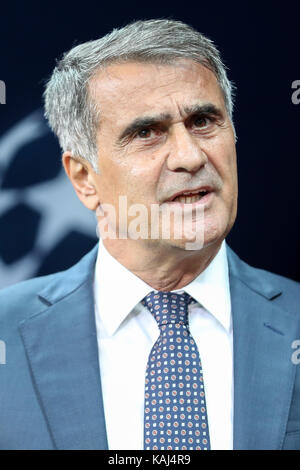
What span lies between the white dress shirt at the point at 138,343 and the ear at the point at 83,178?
0.15m

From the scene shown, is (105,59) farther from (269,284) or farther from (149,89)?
(269,284)

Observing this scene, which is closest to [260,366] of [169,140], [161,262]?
[161,262]

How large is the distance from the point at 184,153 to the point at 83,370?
553 mm

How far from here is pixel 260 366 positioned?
1546 millimetres

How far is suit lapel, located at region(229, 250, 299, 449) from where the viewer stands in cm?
148

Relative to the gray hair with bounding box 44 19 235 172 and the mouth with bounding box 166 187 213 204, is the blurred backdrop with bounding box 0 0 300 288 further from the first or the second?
the mouth with bounding box 166 187 213 204

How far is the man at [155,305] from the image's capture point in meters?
1.50

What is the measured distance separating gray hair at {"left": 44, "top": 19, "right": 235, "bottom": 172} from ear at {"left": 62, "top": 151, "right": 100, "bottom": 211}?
23mm

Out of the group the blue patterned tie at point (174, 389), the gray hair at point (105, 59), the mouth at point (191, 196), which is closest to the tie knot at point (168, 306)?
the blue patterned tie at point (174, 389)

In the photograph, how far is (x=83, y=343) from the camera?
1.58 m

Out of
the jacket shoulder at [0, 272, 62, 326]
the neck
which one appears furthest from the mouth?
the jacket shoulder at [0, 272, 62, 326]

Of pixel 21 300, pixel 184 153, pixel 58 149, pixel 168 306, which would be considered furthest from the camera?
pixel 58 149

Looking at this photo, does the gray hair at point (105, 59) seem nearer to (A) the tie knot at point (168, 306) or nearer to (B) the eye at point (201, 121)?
(B) the eye at point (201, 121)
